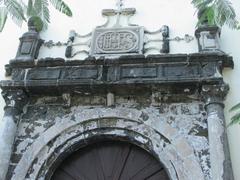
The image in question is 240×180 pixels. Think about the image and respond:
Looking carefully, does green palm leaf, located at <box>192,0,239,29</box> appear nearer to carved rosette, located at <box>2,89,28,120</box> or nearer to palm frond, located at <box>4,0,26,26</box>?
palm frond, located at <box>4,0,26,26</box>

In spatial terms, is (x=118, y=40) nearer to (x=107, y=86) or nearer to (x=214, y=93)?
(x=107, y=86)

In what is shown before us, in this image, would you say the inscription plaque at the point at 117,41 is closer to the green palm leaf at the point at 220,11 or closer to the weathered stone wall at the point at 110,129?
the weathered stone wall at the point at 110,129

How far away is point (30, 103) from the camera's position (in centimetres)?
526

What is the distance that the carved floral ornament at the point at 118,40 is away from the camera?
545cm

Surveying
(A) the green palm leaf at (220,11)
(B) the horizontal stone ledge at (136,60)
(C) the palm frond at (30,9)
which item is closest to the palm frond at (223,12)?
(A) the green palm leaf at (220,11)

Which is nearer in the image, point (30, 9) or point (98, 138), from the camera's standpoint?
point (30, 9)

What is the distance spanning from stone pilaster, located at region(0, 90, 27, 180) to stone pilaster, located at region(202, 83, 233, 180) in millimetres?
2300

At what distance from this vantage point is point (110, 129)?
4859 mm

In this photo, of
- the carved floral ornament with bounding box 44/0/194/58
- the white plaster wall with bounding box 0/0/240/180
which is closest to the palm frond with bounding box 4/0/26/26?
the carved floral ornament with bounding box 44/0/194/58

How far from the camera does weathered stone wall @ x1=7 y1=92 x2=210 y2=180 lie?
14.9ft

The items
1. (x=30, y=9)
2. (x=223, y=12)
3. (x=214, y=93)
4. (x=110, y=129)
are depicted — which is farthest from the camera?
(x=110, y=129)

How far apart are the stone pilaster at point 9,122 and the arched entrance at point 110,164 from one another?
23.8 inches

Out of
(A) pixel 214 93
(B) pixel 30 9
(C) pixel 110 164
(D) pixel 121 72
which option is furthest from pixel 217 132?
(B) pixel 30 9

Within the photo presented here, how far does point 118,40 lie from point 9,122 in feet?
5.96
